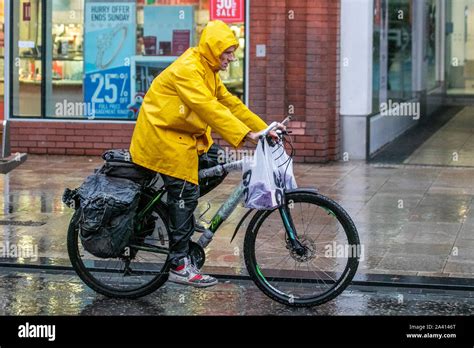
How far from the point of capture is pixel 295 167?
45.6ft

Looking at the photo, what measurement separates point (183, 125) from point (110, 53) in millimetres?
7908

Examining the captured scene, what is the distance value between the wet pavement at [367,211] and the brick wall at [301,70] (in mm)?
461

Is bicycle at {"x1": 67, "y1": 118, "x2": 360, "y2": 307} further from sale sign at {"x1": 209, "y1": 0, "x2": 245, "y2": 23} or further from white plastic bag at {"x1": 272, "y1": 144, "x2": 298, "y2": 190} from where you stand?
sale sign at {"x1": 209, "y1": 0, "x2": 245, "y2": 23}

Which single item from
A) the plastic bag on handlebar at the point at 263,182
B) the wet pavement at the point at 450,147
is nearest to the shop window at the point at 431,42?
the wet pavement at the point at 450,147

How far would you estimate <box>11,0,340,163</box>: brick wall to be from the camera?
1405 centimetres

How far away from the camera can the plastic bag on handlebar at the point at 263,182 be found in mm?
6914

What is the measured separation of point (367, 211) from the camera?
35.0 feet

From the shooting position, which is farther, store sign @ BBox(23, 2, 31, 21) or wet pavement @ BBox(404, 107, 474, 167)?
store sign @ BBox(23, 2, 31, 21)

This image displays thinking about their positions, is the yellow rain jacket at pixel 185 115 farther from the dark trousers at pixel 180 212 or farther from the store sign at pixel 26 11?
the store sign at pixel 26 11
